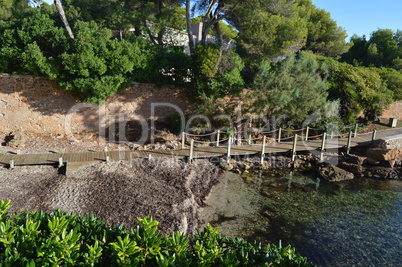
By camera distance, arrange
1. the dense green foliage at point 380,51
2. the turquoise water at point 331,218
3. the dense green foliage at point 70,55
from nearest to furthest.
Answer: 1. the turquoise water at point 331,218
2. the dense green foliage at point 70,55
3. the dense green foliage at point 380,51

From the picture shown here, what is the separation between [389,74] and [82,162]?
20578mm

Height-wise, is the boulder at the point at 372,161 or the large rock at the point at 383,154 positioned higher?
the large rock at the point at 383,154

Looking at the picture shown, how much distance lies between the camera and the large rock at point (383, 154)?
13.5 meters

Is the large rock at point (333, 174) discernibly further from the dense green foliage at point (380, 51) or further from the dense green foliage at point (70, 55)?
the dense green foliage at point (380, 51)

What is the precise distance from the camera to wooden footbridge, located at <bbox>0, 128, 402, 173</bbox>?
1020 centimetres

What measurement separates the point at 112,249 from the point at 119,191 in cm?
501

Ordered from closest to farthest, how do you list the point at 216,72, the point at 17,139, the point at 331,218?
1. the point at 331,218
2. the point at 17,139
3. the point at 216,72

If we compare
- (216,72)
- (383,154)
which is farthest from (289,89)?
(383,154)

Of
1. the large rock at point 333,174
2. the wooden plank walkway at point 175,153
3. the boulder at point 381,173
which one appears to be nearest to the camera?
the wooden plank walkway at point 175,153

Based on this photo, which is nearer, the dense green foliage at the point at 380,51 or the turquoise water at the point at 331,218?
the turquoise water at the point at 331,218

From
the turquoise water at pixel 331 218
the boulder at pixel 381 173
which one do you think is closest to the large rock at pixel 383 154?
the boulder at pixel 381 173

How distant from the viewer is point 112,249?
152 inches

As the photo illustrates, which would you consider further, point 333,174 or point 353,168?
point 353,168

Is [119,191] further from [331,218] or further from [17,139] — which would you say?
[331,218]
